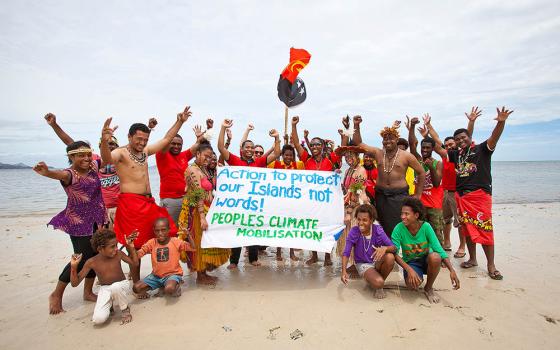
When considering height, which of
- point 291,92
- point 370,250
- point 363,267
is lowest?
point 363,267

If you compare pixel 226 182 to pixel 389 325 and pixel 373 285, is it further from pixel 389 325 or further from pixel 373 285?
pixel 389 325

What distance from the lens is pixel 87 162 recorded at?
13.4 feet

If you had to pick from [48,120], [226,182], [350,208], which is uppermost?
[48,120]

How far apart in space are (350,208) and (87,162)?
3.86 m

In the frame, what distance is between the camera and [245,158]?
5.93 m

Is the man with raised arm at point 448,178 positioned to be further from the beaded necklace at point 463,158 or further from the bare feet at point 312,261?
the bare feet at point 312,261

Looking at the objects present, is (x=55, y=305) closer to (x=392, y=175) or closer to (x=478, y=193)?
(x=392, y=175)

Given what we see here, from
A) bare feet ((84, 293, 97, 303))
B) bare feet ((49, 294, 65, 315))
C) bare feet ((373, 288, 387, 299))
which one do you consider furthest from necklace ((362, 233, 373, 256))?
bare feet ((49, 294, 65, 315))

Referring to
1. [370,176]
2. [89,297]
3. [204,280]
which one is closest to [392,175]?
[370,176]

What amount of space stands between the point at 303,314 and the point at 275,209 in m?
1.64

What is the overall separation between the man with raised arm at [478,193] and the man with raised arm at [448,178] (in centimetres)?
52

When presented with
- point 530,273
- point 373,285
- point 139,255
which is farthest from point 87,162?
point 530,273

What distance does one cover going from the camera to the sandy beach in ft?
10.7

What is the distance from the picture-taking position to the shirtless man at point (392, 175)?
495 centimetres
